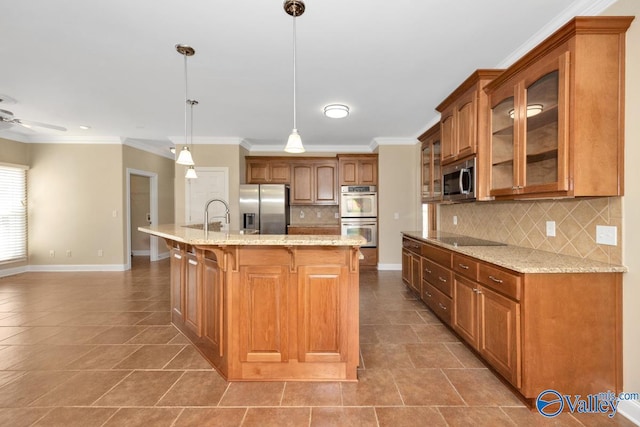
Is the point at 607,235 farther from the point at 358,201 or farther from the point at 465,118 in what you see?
the point at 358,201

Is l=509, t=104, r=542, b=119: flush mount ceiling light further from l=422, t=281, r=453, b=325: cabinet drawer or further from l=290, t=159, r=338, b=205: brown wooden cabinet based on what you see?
l=290, t=159, r=338, b=205: brown wooden cabinet

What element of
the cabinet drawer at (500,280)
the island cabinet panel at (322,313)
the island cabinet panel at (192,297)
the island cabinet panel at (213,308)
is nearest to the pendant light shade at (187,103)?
the island cabinet panel at (192,297)

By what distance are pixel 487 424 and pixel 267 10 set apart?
9.94ft

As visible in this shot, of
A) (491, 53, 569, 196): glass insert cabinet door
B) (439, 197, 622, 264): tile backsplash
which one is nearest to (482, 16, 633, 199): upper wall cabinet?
(491, 53, 569, 196): glass insert cabinet door

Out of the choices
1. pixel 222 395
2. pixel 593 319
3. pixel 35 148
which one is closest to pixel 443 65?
pixel 593 319

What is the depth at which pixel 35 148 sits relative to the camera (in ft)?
18.0

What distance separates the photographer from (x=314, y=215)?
20.2ft

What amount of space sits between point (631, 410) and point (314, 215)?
5.04 m

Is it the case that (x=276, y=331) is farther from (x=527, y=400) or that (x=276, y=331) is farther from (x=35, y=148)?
(x=35, y=148)

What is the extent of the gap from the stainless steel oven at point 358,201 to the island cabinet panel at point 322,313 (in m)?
3.64

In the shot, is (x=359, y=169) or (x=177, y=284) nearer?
(x=177, y=284)

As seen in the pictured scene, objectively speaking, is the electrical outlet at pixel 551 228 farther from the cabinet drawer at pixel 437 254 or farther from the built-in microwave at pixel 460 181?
the cabinet drawer at pixel 437 254

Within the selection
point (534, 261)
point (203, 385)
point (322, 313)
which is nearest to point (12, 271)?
point (203, 385)

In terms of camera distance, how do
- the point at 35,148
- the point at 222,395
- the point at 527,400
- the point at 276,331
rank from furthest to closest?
the point at 35,148 < the point at 276,331 < the point at 222,395 < the point at 527,400
